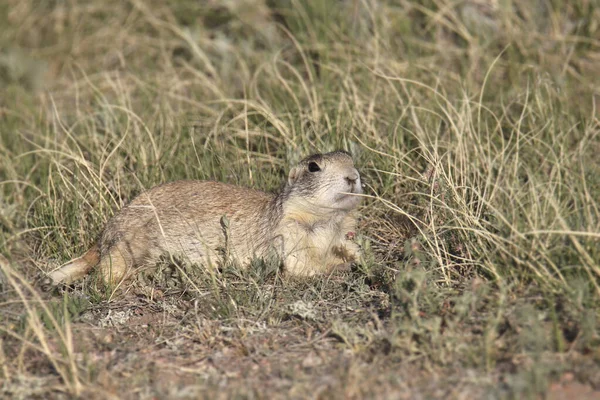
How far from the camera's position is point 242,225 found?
4.93 meters

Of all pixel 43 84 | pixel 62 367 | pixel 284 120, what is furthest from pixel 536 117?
pixel 43 84

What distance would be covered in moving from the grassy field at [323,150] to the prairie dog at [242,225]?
15 centimetres

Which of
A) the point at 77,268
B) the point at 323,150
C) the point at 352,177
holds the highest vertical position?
the point at 352,177

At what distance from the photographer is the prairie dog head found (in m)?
4.60

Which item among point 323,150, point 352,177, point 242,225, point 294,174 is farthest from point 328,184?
point 323,150

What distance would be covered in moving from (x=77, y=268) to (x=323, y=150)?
1851 mm

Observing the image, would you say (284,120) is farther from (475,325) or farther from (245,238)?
(475,325)

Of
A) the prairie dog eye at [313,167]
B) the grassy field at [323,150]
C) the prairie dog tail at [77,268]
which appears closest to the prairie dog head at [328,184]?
the prairie dog eye at [313,167]

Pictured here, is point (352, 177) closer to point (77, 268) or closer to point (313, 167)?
point (313, 167)

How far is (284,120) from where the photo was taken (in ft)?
19.9

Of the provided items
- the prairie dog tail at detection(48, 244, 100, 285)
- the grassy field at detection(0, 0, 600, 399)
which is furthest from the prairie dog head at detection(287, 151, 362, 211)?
the prairie dog tail at detection(48, 244, 100, 285)

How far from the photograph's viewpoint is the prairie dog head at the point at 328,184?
4598mm

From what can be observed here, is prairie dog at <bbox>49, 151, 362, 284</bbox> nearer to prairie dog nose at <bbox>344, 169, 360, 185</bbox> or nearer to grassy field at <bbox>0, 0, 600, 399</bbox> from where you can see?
prairie dog nose at <bbox>344, 169, 360, 185</bbox>

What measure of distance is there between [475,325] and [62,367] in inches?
74.1
